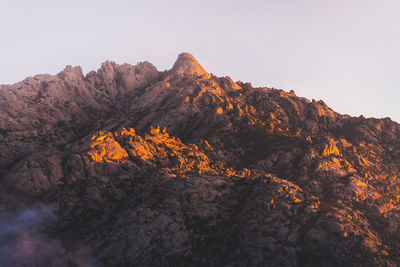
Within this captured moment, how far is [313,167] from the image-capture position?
6334 centimetres

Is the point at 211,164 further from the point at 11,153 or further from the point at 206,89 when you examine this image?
the point at 11,153

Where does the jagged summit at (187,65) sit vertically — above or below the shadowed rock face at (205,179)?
above

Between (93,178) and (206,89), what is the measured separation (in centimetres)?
5456

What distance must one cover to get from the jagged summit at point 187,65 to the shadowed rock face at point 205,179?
125 feet

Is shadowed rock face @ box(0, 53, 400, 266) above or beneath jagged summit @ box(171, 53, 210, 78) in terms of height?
beneath

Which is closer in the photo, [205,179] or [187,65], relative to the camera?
[205,179]

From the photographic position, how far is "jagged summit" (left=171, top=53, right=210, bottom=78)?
133m

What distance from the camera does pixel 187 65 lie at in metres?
136

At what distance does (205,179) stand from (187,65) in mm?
92055

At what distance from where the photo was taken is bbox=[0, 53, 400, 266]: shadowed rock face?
42.7 metres

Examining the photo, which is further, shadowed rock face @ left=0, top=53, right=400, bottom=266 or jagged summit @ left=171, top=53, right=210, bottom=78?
jagged summit @ left=171, top=53, right=210, bottom=78

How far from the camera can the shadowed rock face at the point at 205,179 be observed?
42.7 meters

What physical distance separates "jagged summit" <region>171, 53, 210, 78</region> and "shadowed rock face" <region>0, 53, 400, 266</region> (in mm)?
37958

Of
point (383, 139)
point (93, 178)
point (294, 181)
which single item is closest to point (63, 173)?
point (93, 178)
